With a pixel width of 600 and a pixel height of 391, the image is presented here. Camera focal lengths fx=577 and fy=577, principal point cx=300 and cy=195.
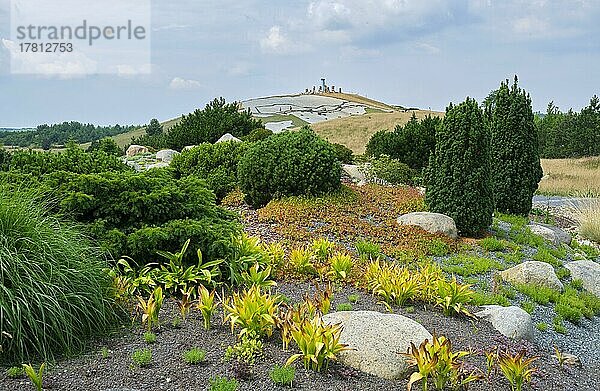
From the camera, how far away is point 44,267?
3928 millimetres

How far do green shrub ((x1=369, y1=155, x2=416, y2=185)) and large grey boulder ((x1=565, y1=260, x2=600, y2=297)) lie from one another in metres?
6.35

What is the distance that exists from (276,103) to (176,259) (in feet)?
225

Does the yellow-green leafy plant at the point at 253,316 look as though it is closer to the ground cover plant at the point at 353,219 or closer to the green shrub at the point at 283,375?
the green shrub at the point at 283,375

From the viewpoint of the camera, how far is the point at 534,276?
6660 mm

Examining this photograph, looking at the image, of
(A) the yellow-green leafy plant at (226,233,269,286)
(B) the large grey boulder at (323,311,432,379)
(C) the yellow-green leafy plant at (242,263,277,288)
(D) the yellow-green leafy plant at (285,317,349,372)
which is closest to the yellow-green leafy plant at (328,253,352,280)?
(A) the yellow-green leafy plant at (226,233,269,286)

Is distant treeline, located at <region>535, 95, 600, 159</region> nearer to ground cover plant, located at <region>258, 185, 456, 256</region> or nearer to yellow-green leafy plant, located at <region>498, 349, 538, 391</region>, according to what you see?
ground cover plant, located at <region>258, 185, 456, 256</region>

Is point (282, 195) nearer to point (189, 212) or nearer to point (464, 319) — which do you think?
point (189, 212)

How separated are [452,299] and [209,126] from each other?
54.9 ft

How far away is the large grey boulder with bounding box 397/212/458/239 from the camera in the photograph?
8.48m

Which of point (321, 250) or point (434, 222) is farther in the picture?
point (434, 222)


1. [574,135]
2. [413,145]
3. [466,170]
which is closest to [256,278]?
[466,170]

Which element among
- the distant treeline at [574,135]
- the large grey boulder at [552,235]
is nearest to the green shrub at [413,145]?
the large grey boulder at [552,235]

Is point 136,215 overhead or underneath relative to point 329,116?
underneath

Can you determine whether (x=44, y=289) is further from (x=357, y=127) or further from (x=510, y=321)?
(x=357, y=127)
